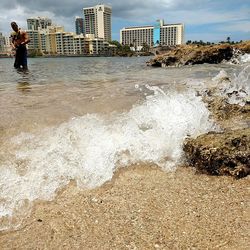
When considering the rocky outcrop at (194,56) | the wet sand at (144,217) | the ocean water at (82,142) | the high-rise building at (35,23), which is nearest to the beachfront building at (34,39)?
the high-rise building at (35,23)

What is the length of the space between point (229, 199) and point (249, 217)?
335 millimetres

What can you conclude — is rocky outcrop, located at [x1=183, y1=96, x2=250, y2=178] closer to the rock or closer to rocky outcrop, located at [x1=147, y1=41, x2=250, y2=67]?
the rock

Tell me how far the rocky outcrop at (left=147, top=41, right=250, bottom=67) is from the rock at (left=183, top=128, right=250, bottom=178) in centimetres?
2708

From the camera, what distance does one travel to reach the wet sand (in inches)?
93.0

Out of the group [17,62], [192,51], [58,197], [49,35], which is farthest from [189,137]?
[49,35]

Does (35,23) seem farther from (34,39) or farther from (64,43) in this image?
(64,43)

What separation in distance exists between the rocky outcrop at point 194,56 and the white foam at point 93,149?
1028 inches

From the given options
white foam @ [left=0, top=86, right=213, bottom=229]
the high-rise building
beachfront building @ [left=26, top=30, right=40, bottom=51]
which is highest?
the high-rise building

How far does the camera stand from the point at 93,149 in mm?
3830

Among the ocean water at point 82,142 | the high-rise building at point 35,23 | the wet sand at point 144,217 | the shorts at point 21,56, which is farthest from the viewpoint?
the high-rise building at point 35,23

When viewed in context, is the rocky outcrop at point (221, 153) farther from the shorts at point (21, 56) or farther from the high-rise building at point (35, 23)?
the high-rise building at point (35, 23)

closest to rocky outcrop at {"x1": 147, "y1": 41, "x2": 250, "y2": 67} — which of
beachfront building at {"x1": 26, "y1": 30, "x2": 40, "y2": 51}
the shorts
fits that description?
the shorts

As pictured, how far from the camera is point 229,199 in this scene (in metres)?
2.87

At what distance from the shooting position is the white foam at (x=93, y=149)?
10.4ft
